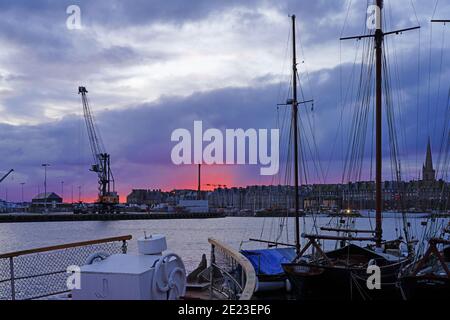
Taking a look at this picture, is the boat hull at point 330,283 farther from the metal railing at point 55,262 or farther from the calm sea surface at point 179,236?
the calm sea surface at point 179,236

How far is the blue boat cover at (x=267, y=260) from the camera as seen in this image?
23891 millimetres

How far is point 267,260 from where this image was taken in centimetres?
2470

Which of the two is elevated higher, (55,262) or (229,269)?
(229,269)

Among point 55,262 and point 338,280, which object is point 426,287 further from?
point 55,262

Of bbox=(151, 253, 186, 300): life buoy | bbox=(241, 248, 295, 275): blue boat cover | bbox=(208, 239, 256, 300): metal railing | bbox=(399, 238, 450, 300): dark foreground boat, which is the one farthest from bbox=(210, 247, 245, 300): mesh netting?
bbox=(241, 248, 295, 275): blue boat cover

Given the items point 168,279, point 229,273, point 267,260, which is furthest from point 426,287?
point 267,260

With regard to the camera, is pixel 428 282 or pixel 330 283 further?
pixel 330 283

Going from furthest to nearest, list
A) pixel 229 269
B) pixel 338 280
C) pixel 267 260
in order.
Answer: pixel 267 260, pixel 338 280, pixel 229 269

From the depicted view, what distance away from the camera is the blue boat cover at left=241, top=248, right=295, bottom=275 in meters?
23.9

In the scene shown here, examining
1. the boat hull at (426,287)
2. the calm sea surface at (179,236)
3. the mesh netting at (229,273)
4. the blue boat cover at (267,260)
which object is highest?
the mesh netting at (229,273)

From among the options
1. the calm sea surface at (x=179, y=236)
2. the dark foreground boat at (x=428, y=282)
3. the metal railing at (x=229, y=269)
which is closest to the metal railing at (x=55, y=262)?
the metal railing at (x=229, y=269)

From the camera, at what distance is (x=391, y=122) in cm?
3025
